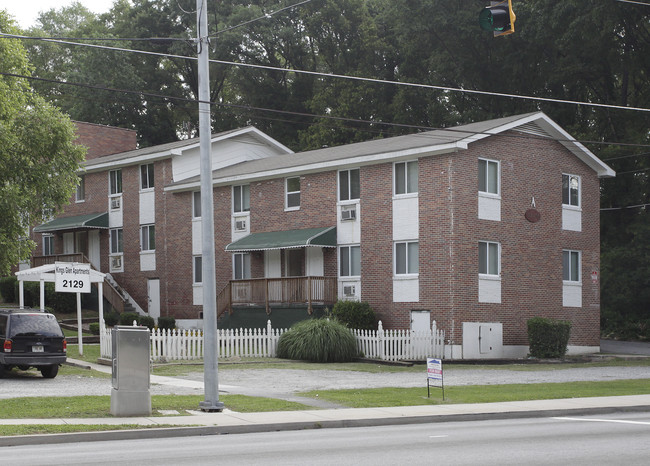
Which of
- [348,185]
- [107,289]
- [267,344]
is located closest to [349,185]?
[348,185]

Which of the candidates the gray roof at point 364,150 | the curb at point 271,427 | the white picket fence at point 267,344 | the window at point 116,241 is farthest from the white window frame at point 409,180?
the window at point 116,241

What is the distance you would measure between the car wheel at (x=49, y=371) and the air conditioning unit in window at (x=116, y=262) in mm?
22156

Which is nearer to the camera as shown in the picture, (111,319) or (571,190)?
(571,190)

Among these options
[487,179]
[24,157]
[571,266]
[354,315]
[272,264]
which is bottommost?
[354,315]

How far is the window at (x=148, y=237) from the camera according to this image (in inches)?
1740

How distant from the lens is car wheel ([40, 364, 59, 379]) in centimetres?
2361

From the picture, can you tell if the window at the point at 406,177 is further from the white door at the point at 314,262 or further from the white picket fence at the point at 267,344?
the white picket fence at the point at 267,344

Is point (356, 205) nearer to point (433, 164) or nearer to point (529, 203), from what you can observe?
point (433, 164)

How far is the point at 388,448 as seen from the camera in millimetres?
12938

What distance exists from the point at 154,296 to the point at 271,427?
2885 cm

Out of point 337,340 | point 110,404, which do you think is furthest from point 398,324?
point 110,404

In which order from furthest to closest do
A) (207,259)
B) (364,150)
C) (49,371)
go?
(364,150) → (49,371) → (207,259)

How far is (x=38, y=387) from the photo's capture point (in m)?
21.4

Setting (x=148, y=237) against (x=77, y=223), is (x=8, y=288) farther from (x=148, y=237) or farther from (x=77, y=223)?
(x=148, y=237)
